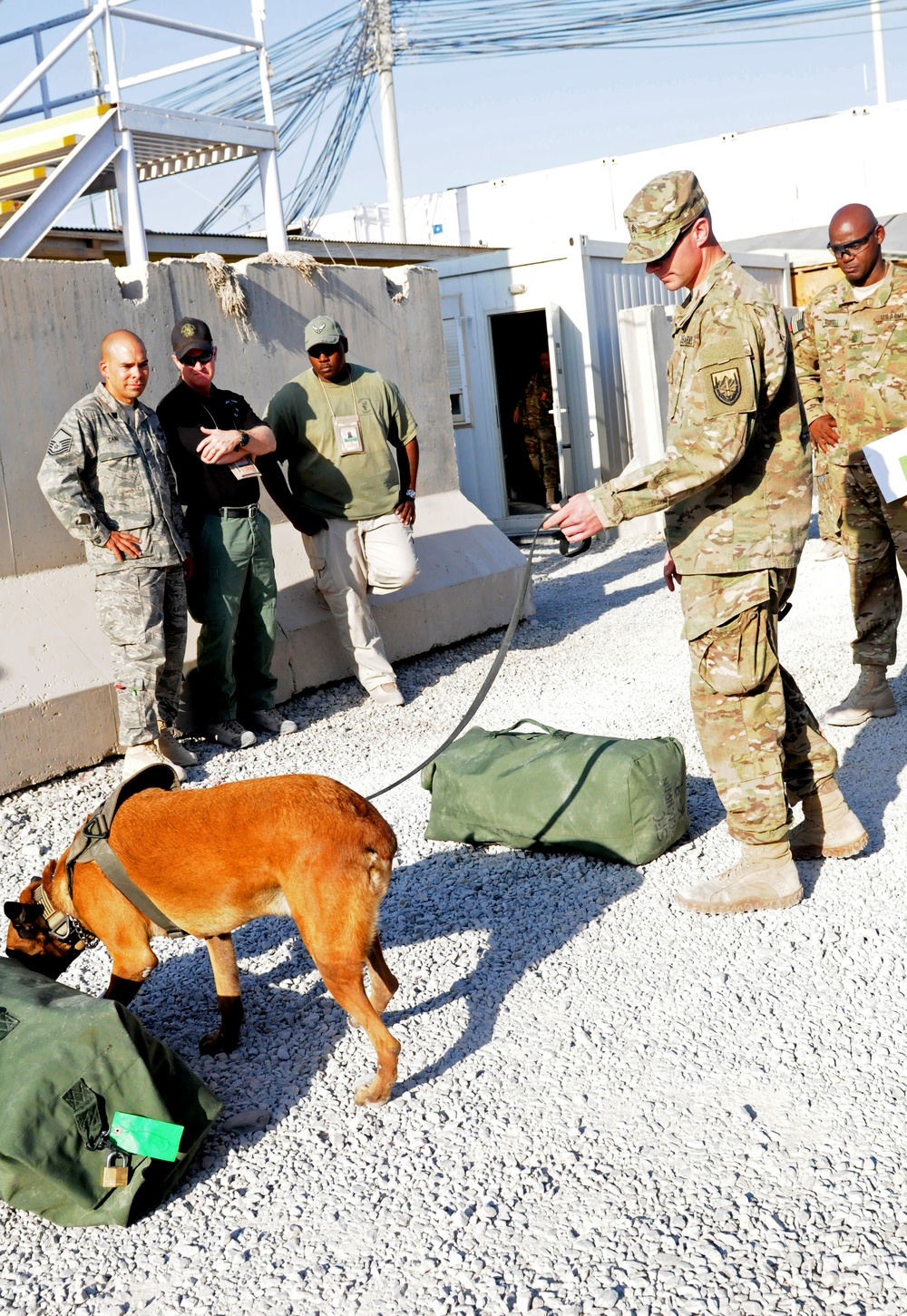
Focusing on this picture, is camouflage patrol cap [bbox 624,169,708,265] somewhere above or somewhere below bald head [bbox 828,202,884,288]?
below

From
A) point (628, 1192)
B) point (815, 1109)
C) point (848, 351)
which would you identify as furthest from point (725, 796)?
point (848, 351)

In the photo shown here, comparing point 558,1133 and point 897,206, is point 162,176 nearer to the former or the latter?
point 558,1133

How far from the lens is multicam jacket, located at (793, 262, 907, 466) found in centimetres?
579

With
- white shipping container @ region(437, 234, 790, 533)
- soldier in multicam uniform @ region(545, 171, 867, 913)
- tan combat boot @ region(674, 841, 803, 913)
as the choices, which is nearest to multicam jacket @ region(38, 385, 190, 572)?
soldier in multicam uniform @ region(545, 171, 867, 913)

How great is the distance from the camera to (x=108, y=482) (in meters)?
5.84

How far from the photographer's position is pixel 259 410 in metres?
7.67

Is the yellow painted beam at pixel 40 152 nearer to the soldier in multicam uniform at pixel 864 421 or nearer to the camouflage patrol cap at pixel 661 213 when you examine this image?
the soldier in multicam uniform at pixel 864 421

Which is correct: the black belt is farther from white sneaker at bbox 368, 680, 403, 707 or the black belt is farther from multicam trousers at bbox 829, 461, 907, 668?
multicam trousers at bbox 829, 461, 907, 668

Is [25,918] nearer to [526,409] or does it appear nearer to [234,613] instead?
[234,613]

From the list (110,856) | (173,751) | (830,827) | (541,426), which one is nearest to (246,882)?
(110,856)

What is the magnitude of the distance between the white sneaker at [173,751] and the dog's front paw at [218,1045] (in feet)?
8.79

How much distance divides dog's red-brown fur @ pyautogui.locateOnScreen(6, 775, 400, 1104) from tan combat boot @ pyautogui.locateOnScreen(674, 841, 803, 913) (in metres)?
1.23

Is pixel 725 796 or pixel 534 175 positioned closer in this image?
pixel 725 796

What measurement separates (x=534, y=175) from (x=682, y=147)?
11.8ft
